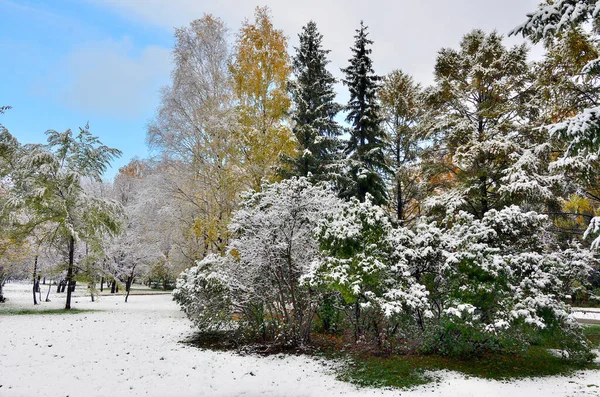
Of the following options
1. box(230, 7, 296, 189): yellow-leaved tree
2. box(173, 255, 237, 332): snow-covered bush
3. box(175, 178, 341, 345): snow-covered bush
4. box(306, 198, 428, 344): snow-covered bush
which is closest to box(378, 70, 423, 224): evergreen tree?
box(230, 7, 296, 189): yellow-leaved tree

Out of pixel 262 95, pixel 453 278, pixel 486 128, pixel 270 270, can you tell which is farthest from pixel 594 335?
pixel 262 95

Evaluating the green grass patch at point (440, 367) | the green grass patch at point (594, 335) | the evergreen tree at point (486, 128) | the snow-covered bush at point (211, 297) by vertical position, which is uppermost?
the evergreen tree at point (486, 128)

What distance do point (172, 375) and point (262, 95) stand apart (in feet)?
30.3

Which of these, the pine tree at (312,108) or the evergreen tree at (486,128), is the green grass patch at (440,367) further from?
the pine tree at (312,108)

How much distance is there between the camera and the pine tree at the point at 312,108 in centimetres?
1230

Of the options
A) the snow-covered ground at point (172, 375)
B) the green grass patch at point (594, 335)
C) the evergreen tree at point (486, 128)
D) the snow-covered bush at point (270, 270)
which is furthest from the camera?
the evergreen tree at point (486, 128)

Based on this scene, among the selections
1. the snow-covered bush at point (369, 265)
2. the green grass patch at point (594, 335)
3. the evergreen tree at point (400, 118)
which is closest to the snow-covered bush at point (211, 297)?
the snow-covered bush at point (369, 265)

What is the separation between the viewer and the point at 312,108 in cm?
1311

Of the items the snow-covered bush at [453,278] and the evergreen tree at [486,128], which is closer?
the snow-covered bush at [453,278]

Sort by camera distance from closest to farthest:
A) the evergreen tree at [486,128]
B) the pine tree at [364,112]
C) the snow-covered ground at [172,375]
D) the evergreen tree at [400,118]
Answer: the snow-covered ground at [172,375], the evergreen tree at [486,128], the pine tree at [364,112], the evergreen tree at [400,118]

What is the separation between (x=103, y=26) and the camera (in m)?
9.66

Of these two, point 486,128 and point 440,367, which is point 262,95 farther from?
point 440,367

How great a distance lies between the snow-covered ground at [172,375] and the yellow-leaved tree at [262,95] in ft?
19.8

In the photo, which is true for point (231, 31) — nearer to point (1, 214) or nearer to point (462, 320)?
point (1, 214)
